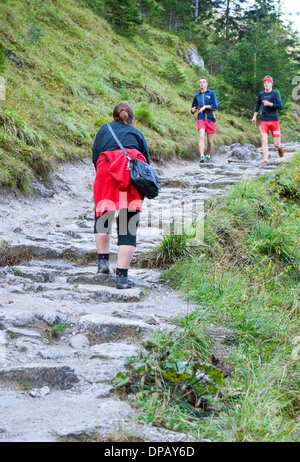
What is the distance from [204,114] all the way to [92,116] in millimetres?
3156

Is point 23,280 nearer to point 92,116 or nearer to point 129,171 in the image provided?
point 129,171

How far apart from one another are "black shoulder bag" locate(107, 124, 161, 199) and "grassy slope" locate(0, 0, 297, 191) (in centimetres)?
349

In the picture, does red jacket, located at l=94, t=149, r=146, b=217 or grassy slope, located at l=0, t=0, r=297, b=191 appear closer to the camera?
red jacket, located at l=94, t=149, r=146, b=217

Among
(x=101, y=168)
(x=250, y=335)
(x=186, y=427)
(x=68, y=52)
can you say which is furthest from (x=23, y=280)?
(x=68, y=52)

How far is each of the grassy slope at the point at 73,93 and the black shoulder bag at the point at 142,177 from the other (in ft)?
11.5

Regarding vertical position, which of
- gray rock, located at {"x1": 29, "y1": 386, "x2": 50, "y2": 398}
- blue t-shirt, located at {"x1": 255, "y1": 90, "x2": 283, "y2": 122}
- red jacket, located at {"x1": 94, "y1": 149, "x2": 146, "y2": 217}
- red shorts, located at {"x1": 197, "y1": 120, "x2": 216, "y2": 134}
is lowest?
gray rock, located at {"x1": 29, "y1": 386, "x2": 50, "y2": 398}

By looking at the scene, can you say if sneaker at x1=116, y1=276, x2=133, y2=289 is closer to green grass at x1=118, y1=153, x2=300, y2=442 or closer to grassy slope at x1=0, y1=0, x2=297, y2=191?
green grass at x1=118, y1=153, x2=300, y2=442

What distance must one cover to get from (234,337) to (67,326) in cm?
135

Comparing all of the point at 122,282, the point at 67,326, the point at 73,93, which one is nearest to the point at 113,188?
the point at 122,282

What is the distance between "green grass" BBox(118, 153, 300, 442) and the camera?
2.34 metres

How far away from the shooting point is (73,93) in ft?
42.7
